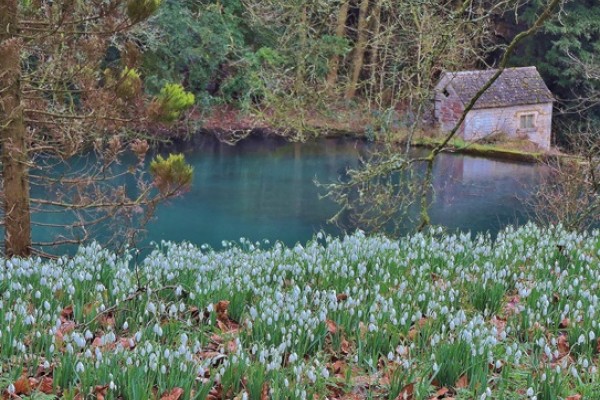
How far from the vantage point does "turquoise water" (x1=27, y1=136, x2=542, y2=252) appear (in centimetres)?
1716

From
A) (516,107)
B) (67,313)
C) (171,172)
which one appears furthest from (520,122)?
(67,313)

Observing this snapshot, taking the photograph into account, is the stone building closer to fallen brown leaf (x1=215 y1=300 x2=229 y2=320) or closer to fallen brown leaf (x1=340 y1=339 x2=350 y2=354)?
fallen brown leaf (x1=215 y1=300 x2=229 y2=320)

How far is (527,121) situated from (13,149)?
77.5 ft

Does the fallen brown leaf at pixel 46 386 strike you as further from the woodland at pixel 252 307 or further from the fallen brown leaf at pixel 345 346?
the fallen brown leaf at pixel 345 346

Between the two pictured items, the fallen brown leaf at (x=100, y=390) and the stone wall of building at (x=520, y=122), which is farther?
the stone wall of building at (x=520, y=122)

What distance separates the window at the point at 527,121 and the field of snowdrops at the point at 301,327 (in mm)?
23364

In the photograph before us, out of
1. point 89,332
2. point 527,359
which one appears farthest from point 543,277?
point 89,332

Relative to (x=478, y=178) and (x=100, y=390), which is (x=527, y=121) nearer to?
(x=478, y=178)

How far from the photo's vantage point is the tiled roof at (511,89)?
26844mm

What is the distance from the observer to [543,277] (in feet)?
17.0

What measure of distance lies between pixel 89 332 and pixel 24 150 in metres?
4.24

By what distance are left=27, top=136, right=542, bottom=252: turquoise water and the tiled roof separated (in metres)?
3.76

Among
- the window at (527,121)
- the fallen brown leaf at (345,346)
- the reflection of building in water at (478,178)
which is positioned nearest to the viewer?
the fallen brown leaf at (345,346)

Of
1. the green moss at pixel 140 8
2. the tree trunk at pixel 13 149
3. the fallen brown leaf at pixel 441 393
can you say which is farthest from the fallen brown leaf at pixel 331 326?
the tree trunk at pixel 13 149
